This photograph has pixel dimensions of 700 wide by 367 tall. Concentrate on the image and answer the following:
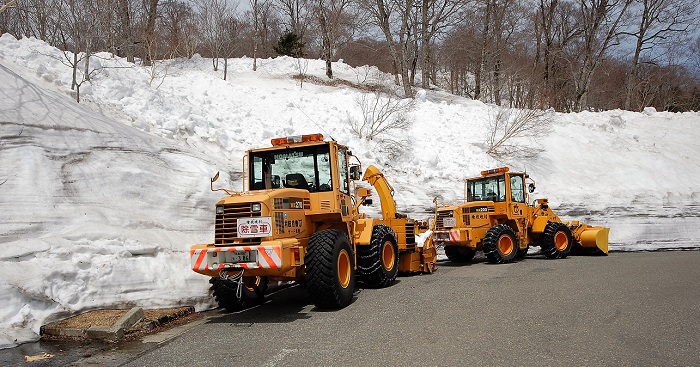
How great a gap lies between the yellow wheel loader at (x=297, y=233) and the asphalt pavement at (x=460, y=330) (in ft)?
1.42

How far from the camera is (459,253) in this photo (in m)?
15.4

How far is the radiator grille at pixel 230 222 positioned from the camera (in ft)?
24.7

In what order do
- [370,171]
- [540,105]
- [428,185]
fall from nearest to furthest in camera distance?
[370,171] → [428,185] → [540,105]

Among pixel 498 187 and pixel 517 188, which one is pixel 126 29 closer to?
pixel 498 187

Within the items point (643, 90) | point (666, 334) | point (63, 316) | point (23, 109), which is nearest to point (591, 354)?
point (666, 334)

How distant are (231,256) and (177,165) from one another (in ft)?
18.1

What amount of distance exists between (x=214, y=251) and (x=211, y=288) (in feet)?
4.15

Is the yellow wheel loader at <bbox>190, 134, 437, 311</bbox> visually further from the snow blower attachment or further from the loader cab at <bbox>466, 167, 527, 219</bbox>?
the snow blower attachment

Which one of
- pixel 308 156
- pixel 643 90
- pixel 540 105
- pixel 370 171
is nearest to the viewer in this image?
pixel 308 156

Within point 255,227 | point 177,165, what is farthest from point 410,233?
point 177,165

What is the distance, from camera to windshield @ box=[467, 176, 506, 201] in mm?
15016

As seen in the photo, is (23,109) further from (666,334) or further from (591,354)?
(666,334)

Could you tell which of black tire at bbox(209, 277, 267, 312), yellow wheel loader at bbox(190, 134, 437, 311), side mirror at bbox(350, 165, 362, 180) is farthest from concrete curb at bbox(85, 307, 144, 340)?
side mirror at bbox(350, 165, 362, 180)

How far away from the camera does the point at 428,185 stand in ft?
61.1
